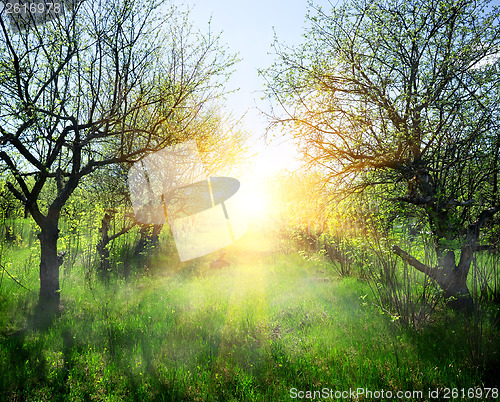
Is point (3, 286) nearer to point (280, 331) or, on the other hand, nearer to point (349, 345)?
point (280, 331)

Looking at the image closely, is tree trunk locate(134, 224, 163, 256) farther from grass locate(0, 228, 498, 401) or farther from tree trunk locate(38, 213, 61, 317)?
tree trunk locate(38, 213, 61, 317)

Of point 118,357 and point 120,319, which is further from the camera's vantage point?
point 120,319

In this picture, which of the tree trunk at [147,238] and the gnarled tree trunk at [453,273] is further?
the tree trunk at [147,238]

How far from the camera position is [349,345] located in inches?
191

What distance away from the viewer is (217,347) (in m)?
5.04

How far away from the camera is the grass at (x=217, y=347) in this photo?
3.95 metres

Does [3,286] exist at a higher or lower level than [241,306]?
higher

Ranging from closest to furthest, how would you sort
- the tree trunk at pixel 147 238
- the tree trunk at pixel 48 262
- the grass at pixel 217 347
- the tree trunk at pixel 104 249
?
the grass at pixel 217 347
the tree trunk at pixel 48 262
the tree trunk at pixel 104 249
the tree trunk at pixel 147 238

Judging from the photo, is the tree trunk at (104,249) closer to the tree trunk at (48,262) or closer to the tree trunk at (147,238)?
the tree trunk at (147,238)

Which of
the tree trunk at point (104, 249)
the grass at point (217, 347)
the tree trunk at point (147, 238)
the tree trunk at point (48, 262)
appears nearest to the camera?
the grass at point (217, 347)

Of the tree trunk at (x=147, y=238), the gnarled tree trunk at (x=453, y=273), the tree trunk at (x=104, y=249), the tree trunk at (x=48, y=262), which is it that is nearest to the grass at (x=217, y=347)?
the tree trunk at (x=48, y=262)

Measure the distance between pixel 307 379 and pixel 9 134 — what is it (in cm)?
697

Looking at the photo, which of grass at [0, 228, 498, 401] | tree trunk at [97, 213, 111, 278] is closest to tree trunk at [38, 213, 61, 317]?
grass at [0, 228, 498, 401]

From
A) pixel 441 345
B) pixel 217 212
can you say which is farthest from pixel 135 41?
pixel 217 212
